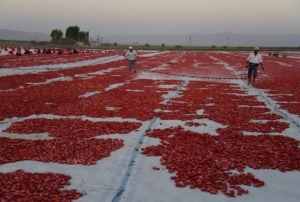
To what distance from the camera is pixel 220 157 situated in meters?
6.60

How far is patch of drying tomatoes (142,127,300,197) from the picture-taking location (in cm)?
543

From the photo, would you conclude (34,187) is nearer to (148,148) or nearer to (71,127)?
(148,148)

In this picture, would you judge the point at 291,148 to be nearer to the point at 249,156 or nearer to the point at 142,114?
the point at 249,156

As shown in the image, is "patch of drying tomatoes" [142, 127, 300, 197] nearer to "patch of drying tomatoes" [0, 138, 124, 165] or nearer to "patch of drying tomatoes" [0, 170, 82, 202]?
"patch of drying tomatoes" [0, 138, 124, 165]

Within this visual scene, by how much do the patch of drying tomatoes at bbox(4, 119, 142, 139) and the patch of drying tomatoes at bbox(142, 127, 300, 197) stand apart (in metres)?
0.98

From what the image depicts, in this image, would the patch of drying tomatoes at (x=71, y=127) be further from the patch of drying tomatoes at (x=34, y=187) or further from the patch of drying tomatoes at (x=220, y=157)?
the patch of drying tomatoes at (x=34, y=187)

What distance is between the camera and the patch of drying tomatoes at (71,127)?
827 centimetres

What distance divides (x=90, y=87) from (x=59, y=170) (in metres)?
11.1

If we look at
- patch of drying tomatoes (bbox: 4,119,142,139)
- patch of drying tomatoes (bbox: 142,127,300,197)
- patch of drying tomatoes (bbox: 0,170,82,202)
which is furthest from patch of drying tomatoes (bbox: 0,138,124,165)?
patch of drying tomatoes (bbox: 142,127,300,197)

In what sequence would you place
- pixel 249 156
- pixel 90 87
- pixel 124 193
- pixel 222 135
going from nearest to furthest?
pixel 124 193
pixel 249 156
pixel 222 135
pixel 90 87

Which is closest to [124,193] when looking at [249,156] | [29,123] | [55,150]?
[55,150]

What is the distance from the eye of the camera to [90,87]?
16797mm

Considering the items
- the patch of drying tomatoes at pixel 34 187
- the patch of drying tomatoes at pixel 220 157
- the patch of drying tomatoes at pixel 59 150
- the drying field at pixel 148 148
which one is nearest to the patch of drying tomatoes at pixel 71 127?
the drying field at pixel 148 148

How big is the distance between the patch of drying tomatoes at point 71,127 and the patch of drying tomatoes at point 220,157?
98cm
